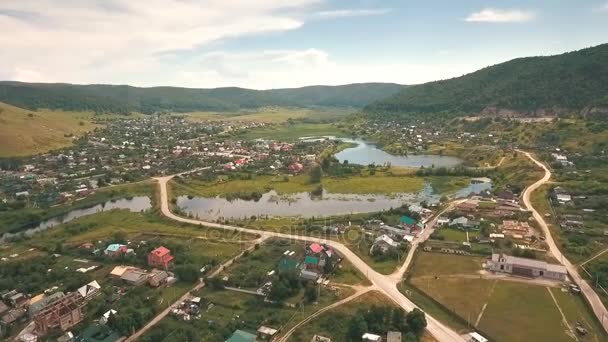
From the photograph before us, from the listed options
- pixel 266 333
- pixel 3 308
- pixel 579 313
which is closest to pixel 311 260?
pixel 266 333

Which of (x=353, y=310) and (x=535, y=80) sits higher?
(x=535, y=80)

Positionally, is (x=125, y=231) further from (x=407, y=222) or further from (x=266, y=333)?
(x=407, y=222)

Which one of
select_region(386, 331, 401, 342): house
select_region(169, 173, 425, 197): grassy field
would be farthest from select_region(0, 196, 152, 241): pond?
select_region(386, 331, 401, 342): house

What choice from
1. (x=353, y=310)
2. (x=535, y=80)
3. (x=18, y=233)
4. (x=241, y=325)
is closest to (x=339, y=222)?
(x=353, y=310)

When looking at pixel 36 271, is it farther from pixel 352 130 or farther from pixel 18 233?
pixel 352 130

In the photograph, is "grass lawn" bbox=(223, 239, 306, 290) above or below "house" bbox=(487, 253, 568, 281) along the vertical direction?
below

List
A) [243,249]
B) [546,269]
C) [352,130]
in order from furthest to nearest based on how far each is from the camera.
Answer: [352,130], [243,249], [546,269]

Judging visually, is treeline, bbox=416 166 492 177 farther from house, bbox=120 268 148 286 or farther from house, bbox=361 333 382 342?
house, bbox=120 268 148 286
